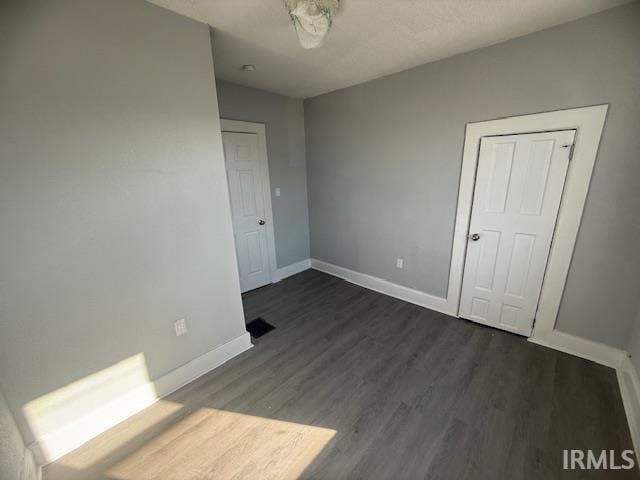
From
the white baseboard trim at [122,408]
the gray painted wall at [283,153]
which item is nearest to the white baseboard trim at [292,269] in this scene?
the gray painted wall at [283,153]

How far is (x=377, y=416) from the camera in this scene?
5.19 ft

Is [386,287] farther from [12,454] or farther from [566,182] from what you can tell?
[12,454]

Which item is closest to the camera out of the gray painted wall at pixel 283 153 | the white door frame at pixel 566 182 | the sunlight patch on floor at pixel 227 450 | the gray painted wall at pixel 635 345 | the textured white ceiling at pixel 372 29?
the sunlight patch on floor at pixel 227 450

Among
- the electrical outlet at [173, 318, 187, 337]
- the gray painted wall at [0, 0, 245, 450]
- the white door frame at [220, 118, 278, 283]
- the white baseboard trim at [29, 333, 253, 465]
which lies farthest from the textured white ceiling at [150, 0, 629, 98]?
the white baseboard trim at [29, 333, 253, 465]

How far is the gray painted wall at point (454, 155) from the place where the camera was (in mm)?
1654

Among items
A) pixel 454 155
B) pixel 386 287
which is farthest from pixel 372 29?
pixel 386 287

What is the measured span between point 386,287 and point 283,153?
227cm

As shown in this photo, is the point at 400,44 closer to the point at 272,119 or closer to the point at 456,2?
the point at 456,2

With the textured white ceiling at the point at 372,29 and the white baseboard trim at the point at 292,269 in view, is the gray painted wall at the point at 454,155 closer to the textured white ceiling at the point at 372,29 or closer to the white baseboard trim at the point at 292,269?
the textured white ceiling at the point at 372,29

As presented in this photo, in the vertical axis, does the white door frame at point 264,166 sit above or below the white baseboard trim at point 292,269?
above

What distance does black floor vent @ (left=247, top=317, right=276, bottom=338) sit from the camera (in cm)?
244

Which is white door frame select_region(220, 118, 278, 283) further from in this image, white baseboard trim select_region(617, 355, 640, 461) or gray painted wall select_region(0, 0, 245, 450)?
white baseboard trim select_region(617, 355, 640, 461)

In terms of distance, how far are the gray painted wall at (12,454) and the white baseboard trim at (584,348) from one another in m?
3.41

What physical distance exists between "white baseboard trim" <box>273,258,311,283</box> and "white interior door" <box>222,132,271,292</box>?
172 mm
